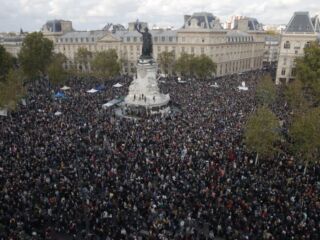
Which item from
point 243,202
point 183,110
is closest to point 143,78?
point 183,110

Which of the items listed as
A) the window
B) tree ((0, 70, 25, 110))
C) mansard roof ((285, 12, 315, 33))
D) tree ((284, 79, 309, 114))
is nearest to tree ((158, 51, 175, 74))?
the window

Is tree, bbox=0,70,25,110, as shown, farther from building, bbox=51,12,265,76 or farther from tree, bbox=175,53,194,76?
building, bbox=51,12,265,76

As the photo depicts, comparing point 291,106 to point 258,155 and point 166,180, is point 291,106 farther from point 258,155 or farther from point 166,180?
point 166,180

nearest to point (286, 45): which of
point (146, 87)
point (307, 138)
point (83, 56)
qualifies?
point (146, 87)

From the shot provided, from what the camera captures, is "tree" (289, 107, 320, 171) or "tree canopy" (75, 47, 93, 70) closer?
"tree" (289, 107, 320, 171)

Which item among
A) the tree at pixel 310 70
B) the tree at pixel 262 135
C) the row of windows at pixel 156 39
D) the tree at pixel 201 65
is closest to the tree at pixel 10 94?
the tree at pixel 262 135

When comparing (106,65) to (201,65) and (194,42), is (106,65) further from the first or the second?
(194,42)
